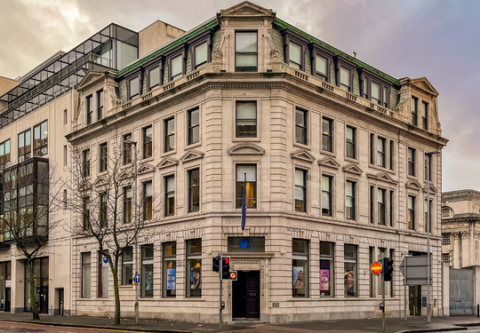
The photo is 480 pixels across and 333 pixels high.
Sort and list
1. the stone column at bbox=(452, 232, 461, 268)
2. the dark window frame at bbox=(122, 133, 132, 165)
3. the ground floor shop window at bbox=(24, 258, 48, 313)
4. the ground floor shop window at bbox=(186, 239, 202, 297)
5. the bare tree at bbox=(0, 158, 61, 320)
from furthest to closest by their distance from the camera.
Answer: the stone column at bbox=(452, 232, 461, 268), the ground floor shop window at bbox=(24, 258, 48, 313), the bare tree at bbox=(0, 158, 61, 320), the dark window frame at bbox=(122, 133, 132, 165), the ground floor shop window at bbox=(186, 239, 202, 297)

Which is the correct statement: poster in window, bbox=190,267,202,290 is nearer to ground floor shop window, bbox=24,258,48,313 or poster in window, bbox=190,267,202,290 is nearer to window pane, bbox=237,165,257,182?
window pane, bbox=237,165,257,182

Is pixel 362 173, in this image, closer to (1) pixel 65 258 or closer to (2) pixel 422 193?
(2) pixel 422 193

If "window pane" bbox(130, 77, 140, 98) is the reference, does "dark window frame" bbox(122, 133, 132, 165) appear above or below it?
below

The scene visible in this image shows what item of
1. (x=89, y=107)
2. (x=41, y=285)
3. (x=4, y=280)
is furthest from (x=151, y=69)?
(x=4, y=280)

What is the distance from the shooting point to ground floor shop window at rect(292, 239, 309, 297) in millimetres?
36219

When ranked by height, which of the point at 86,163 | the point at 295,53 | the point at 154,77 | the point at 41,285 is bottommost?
the point at 41,285

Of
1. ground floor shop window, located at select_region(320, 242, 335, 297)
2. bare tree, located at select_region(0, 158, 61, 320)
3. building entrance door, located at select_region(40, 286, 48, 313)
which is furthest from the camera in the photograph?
building entrance door, located at select_region(40, 286, 48, 313)

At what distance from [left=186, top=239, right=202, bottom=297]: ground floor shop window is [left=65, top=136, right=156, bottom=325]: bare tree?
3.87 m

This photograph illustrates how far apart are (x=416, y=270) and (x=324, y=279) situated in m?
6.77

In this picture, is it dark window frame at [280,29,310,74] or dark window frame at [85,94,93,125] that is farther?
dark window frame at [85,94,93,125]

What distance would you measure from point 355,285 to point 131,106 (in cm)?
2004

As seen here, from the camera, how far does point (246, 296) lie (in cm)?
3497

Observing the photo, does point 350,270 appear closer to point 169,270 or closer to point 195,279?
point 195,279

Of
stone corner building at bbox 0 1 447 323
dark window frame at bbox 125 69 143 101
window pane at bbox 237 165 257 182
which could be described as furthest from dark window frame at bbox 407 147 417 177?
dark window frame at bbox 125 69 143 101
